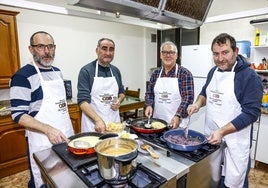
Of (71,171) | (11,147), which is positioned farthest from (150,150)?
(11,147)

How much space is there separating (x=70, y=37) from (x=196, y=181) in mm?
2878

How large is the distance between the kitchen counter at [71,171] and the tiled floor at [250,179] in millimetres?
1531

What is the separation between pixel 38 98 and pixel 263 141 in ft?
8.30

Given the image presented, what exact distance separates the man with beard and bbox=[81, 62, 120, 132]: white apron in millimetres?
343

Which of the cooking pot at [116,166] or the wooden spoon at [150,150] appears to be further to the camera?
the wooden spoon at [150,150]

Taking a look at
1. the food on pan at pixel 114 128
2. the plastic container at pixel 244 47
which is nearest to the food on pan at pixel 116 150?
the food on pan at pixel 114 128

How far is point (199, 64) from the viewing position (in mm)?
3143

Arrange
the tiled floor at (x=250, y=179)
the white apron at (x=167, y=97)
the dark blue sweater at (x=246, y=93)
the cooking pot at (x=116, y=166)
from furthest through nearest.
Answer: the tiled floor at (x=250, y=179), the white apron at (x=167, y=97), the dark blue sweater at (x=246, y=93), the cooking pot at (x=116, y=166)

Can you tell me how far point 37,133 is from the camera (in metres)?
→ 1.32

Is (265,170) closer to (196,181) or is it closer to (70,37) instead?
(196,181)

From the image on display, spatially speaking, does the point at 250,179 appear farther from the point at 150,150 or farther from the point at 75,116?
the point at 75,116

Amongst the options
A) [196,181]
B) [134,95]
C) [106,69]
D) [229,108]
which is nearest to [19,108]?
[106,69]

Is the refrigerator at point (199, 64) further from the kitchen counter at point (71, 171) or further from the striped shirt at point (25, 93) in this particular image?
the striped shirt at point (25, 93)

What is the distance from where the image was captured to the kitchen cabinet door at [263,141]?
92.6 inches
